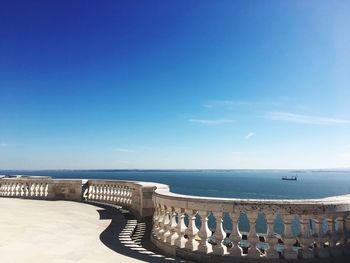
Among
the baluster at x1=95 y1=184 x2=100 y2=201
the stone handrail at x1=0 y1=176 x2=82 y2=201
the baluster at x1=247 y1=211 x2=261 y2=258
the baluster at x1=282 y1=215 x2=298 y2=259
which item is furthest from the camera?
the stone handrail at x1=0 y1=176 x2=82 y2=201

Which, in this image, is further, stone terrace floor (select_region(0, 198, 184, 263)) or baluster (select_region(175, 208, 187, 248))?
baluster (select_region(175, 208, 187, 248))

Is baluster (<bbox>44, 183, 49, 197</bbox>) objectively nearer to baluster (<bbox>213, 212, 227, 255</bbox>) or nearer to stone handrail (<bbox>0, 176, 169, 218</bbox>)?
stone handrail (<bbox>0, 176, 169, 218</bbox>)

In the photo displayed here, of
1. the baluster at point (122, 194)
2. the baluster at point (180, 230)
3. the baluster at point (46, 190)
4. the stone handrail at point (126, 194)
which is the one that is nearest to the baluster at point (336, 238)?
the baluster at point (180, 230)

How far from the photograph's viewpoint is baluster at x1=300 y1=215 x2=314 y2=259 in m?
5.36

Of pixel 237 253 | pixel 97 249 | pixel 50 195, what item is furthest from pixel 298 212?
pixel 50 195

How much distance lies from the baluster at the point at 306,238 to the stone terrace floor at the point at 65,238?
252cm

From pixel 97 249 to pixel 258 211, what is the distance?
3558 mm

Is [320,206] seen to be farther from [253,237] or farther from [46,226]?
[46,226]

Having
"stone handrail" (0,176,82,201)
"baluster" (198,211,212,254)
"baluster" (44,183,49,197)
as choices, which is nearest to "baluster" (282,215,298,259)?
"baluster" (198,211,212,254)

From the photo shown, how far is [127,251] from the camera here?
650cm

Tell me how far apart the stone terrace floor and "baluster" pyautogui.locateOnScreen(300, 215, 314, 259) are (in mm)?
2517

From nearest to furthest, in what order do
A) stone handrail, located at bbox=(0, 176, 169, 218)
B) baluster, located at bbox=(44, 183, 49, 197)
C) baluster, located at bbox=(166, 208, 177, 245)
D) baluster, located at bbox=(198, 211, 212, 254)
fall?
1. baluster, located at bbox=(198, 211, 212, 254)
2. baluster, located at bbox=(166, 208, 177, 245)
3. stone handrail, located at bbox=(0, 176, 169, 218)
4. baluster, located at bbox=(44, 183, 49, 197)

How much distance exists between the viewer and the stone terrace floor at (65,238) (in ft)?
19.1

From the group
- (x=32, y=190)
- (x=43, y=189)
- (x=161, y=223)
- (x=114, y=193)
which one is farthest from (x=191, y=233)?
(x=32, y=190)
